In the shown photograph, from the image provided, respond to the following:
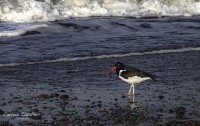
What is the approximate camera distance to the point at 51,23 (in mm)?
19609

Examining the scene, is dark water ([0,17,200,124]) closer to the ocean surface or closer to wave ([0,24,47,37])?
the ocean surface

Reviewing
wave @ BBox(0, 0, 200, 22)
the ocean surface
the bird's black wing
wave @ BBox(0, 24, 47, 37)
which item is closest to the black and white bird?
the bird's black wing

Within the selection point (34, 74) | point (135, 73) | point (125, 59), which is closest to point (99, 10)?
point (125, 59)

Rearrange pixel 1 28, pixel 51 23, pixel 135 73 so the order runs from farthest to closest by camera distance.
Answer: pixel 51 23
pixel 1 28
pixel 135 73

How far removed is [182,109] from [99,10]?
536 inches

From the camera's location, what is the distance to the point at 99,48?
51.8 ft

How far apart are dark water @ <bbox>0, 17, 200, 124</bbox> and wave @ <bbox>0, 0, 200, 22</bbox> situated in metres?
1.45

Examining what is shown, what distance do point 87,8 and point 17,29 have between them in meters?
5.28

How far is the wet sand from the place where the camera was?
9.16 m

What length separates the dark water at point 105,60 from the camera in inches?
430

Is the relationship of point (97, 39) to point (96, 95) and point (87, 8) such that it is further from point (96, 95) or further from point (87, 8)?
point (96, 95)

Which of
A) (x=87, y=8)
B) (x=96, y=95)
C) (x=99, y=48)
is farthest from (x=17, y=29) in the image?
(x=96, y=95)

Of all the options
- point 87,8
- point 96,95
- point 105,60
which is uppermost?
point 87,8

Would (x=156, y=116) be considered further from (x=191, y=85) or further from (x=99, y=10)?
(x=99, y=10)
